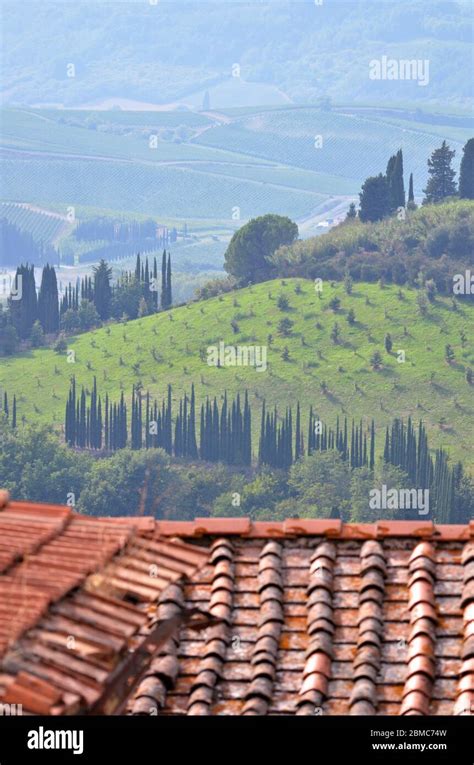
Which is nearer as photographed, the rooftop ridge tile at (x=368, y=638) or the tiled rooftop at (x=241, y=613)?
the tiled rooftop at (x=241, y=613)

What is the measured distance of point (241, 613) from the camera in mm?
12406

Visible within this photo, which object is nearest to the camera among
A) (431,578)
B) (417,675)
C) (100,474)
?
(417,675)

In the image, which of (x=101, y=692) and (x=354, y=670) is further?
(x=354, y=670)

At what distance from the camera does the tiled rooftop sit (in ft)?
30.1

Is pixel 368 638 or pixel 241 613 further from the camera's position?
pixel 241 613

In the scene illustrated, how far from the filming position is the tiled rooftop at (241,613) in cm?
919

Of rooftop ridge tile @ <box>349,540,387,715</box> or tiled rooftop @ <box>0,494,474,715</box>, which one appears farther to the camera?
rooftop ridge tile @ <box>349,540,387,715</box>

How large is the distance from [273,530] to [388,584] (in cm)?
102
